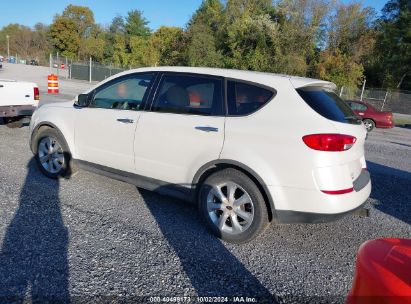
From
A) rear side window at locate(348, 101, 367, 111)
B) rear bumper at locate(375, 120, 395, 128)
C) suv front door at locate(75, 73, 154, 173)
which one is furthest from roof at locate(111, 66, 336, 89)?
rear bumper at locate(375, 120, 395, 128)

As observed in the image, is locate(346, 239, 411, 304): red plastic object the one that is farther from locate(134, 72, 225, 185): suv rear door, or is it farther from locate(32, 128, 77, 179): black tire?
locate(32, 128, 77, 179): black tire

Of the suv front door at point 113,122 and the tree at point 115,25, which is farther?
the tree at point 115,25

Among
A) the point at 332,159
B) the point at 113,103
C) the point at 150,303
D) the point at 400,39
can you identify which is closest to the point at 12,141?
the point at 113,103

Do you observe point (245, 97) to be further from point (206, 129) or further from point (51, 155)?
point (51, 155)

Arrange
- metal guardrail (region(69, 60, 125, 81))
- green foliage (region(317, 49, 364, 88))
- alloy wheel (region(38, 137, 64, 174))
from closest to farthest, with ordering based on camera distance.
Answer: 1. alloy wheel (region(38, 137, 64, 174))
2. green foliage (region(317, 49, 364, 88))
3. metal guardrail (region(69, 60, 125, 81))

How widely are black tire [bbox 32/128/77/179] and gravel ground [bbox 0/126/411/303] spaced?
22cm

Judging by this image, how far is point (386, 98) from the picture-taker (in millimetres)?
27391

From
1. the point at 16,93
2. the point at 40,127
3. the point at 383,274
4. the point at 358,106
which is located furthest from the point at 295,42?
the point at 383,274

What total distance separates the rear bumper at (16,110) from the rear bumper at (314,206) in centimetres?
659

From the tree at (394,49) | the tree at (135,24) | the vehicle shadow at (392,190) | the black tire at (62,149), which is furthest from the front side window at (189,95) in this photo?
the tree at (135,24)

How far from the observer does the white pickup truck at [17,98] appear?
287 inches

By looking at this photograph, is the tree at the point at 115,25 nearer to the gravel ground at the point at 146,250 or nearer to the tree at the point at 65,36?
the tree at the point at 65,36

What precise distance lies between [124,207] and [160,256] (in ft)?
3.96

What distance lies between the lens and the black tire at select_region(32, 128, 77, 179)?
15.7ft
